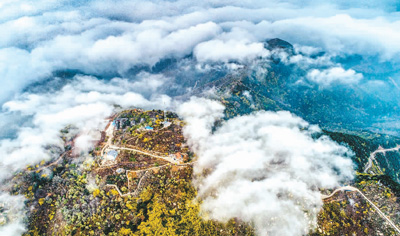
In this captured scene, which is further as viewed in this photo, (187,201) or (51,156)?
(51,156)

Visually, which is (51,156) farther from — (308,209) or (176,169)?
(308,209)

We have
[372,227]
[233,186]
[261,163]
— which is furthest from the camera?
[261,163]

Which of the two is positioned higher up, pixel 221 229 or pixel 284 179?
pixel 284 179

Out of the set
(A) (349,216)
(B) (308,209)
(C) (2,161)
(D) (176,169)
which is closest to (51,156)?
(C) (2,161)

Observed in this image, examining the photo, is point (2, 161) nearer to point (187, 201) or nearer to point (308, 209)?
point (187, 201)

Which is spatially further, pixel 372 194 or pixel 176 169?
pixel 176 169

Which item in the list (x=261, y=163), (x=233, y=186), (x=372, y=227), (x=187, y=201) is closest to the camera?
(x=372, y=227)

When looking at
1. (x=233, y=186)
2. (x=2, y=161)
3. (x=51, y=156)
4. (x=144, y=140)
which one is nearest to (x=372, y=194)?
(x=233, y=186)

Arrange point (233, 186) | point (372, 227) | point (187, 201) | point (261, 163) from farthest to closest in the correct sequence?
point (261, 163) → point (233, 186) → point (187, 201) → point (372, 227)

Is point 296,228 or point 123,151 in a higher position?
point 123,151
